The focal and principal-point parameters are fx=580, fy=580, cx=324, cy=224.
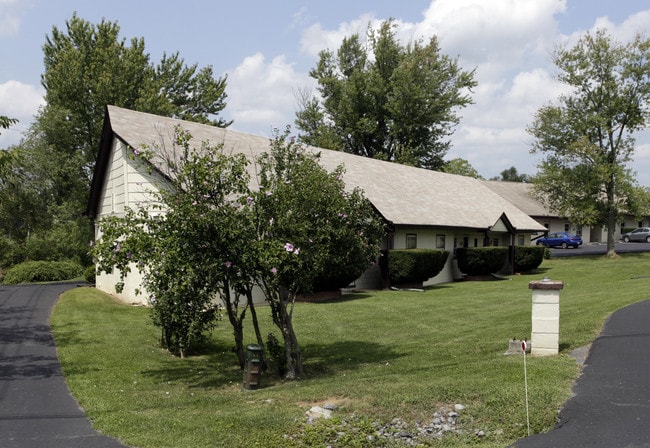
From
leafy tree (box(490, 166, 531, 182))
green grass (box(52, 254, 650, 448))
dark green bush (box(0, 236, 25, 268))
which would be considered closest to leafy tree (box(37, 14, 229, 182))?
dark green bush (box(0, 236, 25, 268))

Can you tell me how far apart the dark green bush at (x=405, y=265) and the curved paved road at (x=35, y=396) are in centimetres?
1394

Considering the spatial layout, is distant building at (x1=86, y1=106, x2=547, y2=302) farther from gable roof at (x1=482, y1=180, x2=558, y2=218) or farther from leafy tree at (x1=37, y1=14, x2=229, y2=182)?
gable roof at (x1=482, y1=180, x2=558, y2=218)

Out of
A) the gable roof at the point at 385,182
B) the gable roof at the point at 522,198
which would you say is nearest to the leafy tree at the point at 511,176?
the gable roof at the point at 522,198

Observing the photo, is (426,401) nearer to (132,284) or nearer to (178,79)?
(132,284)

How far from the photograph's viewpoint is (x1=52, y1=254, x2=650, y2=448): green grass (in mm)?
7699

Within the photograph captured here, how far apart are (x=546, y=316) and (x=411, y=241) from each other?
56.0 feet

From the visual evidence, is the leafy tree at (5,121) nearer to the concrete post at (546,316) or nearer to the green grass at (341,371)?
the green grass at (341,371)

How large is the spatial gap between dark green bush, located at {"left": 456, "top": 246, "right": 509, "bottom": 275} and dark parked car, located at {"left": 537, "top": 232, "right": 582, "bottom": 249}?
23.9 meters

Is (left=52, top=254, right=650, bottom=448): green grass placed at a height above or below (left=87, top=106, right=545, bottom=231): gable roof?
below

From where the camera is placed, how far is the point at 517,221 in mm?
36906

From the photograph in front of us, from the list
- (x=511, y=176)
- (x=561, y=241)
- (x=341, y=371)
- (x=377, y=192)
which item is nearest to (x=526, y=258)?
(x=377, y=192)

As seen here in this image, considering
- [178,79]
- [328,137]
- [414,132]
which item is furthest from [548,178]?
[178,79]

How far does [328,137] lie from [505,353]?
4442 centimetres

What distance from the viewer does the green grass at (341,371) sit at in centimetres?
770
